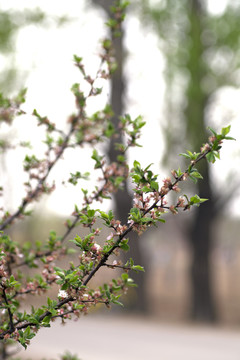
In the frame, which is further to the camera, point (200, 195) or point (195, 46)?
point (200, 195)

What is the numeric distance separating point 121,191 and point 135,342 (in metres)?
5.28

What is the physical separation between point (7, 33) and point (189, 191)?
23.0 ft

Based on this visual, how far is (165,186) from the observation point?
2.04 meters

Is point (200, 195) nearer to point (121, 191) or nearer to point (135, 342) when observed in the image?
point (121, 191)

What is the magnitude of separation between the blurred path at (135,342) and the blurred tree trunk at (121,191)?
5.76 ft

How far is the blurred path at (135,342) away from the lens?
9.48 metres

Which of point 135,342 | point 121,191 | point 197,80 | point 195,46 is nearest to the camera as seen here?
point 135,342

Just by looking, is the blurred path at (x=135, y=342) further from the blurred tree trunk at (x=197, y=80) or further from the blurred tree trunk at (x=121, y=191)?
the blurred tree trunk at (x=197, y=80)

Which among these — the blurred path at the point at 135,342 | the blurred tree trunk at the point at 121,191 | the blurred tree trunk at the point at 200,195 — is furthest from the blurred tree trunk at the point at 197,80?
the blurred path at the point at 135,342

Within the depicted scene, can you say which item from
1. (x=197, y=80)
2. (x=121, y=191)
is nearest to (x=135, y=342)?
(x=121, y=191)

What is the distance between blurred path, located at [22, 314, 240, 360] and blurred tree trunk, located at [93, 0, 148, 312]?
5.76ft

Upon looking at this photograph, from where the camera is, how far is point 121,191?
15.2 m

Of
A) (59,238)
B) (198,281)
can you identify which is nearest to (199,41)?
(198,281)

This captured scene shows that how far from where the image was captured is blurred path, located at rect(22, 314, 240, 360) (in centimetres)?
948
